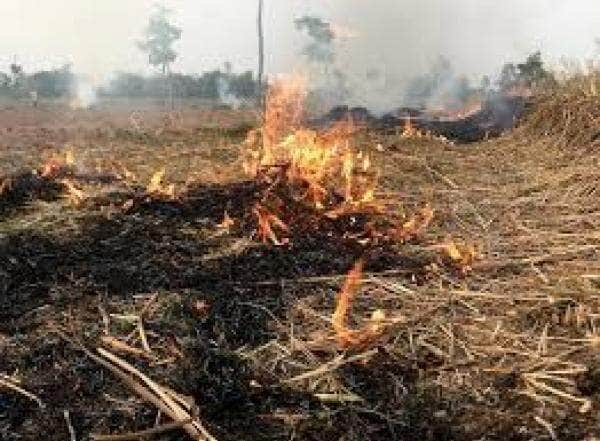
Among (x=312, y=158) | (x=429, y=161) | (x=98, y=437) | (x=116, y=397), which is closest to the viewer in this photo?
(x=98, y=437)

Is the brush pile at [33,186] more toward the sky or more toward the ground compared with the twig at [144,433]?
more toward the sky

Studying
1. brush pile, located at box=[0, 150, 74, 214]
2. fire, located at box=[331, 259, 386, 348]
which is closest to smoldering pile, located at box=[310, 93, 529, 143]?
brush pile, located at box=[0, 150, 74, 214]

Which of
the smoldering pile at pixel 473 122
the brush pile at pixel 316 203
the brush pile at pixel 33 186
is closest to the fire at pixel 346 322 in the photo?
the brush pile at pixel 316 203

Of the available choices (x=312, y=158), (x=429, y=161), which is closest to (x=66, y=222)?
(x=312, y=158)

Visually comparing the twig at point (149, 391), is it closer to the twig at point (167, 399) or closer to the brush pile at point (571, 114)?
the twig at point (167, 399)

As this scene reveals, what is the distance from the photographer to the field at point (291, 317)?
3426 millimetres

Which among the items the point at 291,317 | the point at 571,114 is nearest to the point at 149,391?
the point at 291,317

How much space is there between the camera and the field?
3426 millimetres

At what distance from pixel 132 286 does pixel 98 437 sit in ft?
5.15

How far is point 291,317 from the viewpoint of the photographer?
4.34 meters

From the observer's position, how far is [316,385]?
366 cm

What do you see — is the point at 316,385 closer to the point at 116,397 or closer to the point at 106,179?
the point at 116,397

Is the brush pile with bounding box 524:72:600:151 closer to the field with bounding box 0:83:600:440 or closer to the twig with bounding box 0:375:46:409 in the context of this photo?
the field with bounding box 0:83:600:440

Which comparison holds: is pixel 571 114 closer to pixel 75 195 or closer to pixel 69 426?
pixel 75 195
